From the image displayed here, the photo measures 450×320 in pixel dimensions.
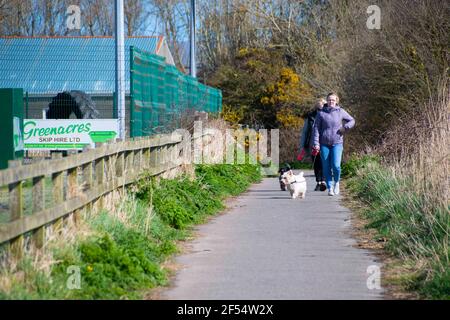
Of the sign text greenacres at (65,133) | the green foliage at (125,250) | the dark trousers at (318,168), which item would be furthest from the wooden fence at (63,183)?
the sign text greenacres at (65,133)

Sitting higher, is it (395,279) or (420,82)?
(420,82)

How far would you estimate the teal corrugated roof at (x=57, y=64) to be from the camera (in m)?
39.1

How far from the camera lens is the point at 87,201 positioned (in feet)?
33.7

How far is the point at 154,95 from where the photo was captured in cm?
1989

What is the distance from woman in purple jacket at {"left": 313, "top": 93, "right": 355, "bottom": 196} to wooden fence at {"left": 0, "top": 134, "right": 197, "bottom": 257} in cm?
324

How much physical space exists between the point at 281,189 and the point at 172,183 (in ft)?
17.3

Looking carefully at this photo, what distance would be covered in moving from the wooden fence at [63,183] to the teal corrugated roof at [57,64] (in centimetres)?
2408

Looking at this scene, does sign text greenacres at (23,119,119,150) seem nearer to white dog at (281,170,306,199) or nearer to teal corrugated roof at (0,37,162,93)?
white dog at (281,170,306,199)

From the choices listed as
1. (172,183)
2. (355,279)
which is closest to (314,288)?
(355,279)

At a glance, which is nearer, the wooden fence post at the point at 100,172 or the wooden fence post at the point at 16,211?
the wooden fence post at the point at 16,211

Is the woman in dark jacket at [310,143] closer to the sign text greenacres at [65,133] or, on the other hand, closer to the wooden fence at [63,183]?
the sign text greenacres at [65,133]

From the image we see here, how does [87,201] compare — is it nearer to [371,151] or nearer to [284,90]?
[371,151]

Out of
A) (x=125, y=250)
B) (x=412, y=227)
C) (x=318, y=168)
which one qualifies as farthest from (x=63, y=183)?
(x=318, y=168)

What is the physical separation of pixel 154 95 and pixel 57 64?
2218cm
